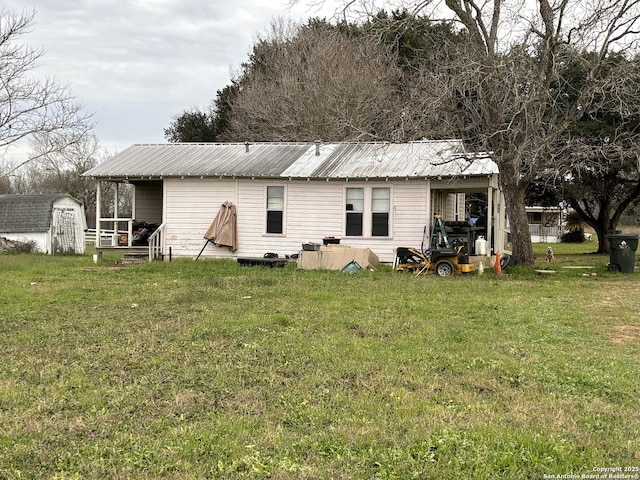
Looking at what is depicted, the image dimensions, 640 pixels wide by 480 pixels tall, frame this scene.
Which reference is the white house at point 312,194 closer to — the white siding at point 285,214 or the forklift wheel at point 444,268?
the white siding at point 285,214

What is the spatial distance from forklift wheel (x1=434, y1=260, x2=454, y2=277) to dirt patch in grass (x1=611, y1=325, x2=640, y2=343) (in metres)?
6.28

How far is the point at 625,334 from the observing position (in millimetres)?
7164

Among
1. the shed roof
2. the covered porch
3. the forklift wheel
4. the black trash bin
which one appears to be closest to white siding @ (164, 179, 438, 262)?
the covered porch

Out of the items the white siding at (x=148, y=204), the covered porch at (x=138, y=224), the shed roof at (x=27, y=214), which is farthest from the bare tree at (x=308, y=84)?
the shed roof at (x=27, y=214)

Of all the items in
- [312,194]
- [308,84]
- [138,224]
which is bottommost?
→ [138,224]

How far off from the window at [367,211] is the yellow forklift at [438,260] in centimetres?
190

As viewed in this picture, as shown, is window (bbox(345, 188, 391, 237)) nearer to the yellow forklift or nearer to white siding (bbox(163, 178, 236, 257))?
the yellow forklift

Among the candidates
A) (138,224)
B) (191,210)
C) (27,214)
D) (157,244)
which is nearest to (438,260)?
(191,210)

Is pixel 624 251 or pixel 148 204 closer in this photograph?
pixel 624 251

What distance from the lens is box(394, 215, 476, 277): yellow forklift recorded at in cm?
1388

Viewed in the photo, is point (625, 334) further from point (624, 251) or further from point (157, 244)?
point (157, 244)

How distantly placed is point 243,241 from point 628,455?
14563 mm

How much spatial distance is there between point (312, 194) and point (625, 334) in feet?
35.6

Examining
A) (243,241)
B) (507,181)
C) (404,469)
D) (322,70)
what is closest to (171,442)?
(404,469)
